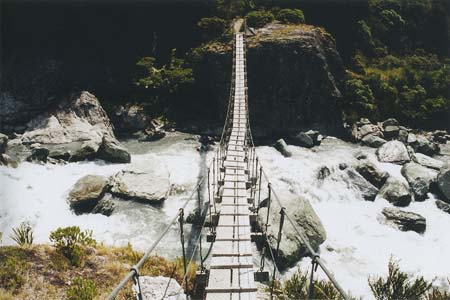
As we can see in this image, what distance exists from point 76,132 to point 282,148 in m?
11.3

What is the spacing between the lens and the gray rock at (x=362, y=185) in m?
15.7

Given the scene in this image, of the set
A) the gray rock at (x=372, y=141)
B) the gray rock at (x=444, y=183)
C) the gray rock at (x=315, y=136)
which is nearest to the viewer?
the gray rock at (x=444, y=183)

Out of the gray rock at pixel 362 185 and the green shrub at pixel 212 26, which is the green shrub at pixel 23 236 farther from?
the green shrub at pixel 212 26

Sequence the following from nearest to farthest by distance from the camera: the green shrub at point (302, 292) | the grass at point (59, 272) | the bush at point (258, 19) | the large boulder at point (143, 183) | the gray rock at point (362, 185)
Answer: the grass at point (59, 272) → the green shrub at point (302, 292) → the large boulder at point (143, 183) → the gray rock at point (362, 185) → the bush at point (258, 19)

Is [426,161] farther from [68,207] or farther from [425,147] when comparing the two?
[68,207]

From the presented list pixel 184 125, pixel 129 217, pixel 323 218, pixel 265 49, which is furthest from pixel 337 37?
pixel 129 217

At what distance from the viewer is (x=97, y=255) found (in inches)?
349

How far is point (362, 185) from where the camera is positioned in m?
16.1

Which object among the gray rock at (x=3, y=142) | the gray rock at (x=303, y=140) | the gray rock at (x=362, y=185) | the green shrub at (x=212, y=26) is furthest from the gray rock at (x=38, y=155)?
the gray rock at (x=362, y=185)

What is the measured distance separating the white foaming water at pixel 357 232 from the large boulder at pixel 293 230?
14.7 inches

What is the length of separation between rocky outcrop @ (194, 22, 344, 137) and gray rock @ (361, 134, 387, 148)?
1.88 m

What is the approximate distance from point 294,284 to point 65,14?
23.3 m

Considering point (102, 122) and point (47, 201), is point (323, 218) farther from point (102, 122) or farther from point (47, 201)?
point (102, 122)

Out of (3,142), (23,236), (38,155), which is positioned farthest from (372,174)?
(3,142)
